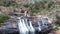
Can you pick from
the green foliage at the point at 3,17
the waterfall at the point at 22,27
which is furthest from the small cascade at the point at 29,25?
the green foliage at the point at 3,17

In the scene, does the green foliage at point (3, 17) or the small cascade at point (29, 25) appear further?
the green foliage at point (3, 17)

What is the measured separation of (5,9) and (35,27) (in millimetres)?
3175

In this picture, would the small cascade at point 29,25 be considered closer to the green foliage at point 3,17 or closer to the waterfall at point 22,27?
the waterfall at point 22,27

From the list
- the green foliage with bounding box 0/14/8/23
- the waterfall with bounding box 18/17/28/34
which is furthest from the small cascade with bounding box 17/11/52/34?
the green foliage with bounding box 0/14/8/23

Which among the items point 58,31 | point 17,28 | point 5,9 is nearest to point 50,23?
point 58,31

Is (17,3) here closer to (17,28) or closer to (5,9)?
(5,9)

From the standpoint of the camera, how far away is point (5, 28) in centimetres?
1095

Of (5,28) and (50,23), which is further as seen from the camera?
(50,23)

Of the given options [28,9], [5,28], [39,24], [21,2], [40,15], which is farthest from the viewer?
[21,2]

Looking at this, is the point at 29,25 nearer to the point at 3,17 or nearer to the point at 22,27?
the point at 22,27

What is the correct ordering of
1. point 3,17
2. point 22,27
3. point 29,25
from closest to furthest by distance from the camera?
point 22,27 → point 29,25 → point 3,17

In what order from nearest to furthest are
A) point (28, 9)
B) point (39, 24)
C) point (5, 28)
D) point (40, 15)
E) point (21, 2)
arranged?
point (5, 28) < point (39, 24) < point (40, 15) < point (28, 9) < point (21, 2)

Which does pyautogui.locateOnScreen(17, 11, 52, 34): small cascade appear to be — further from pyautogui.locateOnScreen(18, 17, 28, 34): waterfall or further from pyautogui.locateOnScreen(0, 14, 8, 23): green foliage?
pyautogui.locateOnScreen(0, 14, 8, 23): green foliage

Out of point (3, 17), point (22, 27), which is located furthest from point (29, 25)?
point (3, 17)
